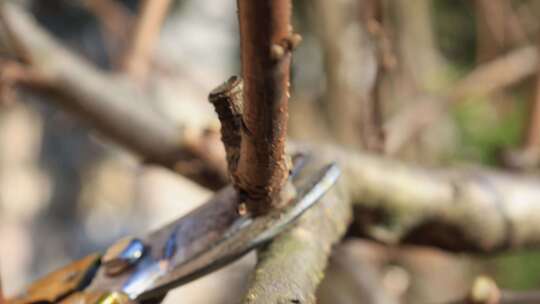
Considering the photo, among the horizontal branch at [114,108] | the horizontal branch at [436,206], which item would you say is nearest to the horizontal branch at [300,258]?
the horizontal branch at [436,206]

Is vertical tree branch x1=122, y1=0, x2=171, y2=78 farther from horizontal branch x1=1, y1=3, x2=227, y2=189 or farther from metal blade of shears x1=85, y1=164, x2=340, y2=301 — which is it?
metal blade of shears x1=85, y1=164, x2=340, y2=301

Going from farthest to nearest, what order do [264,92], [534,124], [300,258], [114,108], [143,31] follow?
[534,124], [143,31], [114,108], [300,258], [264,92]

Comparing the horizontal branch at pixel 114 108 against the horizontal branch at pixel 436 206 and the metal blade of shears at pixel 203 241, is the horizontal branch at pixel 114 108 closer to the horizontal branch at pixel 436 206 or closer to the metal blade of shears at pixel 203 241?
the horizontal branch at pixel 436 206

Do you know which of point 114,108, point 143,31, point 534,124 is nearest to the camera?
point 114,108

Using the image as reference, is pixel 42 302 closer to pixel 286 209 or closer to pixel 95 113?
pixel 286 209

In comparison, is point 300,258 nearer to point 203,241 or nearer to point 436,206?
point 203,241

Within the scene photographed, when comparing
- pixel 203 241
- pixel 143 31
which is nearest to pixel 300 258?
pixel 203 241

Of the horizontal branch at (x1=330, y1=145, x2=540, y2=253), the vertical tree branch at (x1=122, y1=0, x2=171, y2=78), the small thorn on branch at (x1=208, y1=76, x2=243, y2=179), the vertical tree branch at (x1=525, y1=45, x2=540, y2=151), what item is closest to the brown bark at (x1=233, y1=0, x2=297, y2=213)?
the small thorn on branch at (x1=208, y1=76, x2=243, y2=179)
